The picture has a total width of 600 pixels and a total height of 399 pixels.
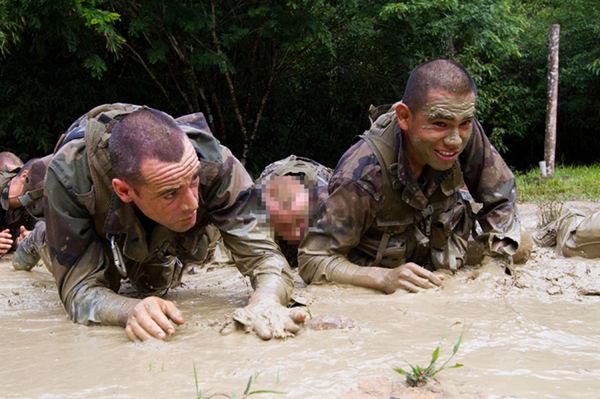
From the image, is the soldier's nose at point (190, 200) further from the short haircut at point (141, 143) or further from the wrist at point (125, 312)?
the wrist at point (125, 312)

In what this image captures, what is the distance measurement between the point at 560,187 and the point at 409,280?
678cm

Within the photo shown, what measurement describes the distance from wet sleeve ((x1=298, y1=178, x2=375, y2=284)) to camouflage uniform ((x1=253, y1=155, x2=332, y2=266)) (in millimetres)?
200

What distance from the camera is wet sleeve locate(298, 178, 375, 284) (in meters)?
4.22

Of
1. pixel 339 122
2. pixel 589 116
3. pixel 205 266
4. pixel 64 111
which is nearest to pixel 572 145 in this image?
pixel 589 116

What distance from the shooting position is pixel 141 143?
10.3 ft

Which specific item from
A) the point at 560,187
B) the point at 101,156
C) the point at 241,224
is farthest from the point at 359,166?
the point at 560,187

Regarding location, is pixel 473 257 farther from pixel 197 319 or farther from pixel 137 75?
pixel 137 75

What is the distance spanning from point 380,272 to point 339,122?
11106mm

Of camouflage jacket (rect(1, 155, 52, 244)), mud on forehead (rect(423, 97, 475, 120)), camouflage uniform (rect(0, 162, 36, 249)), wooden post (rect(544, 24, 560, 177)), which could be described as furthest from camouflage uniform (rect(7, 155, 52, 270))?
wooden post (rect(544, 24, 560, 177))

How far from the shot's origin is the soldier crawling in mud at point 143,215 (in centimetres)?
309

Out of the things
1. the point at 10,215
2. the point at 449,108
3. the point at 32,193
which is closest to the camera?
the point at 449,108

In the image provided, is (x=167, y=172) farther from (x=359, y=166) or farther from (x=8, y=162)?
(x=8, y=162)

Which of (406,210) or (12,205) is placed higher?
(406,210)

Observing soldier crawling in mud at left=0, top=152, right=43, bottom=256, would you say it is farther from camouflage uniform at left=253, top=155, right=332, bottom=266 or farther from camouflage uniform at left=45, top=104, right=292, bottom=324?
camouflage uniform at left=45, top=104, right=292, bottom=324
